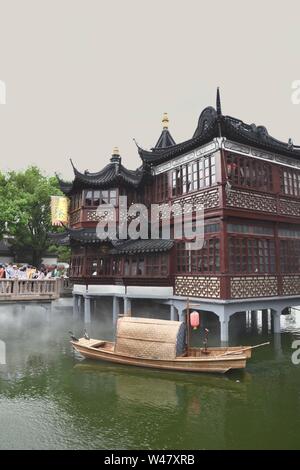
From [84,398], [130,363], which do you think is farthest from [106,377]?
[84,398]

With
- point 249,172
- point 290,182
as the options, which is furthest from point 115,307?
point 290,182

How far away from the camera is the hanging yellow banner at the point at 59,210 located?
26.5 metres

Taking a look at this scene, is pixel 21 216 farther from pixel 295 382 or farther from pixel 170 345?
pixel 295 382

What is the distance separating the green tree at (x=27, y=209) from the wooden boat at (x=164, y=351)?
776 inches

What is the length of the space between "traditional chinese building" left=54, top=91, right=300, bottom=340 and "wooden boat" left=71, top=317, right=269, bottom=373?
272 centimetres

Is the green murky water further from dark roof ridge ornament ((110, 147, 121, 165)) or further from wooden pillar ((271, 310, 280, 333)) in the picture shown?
dark roof ridge ornament ((110, 147, 121, 165))

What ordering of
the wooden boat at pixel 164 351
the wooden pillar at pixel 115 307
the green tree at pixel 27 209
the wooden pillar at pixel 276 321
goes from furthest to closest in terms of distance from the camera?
the green tree at pixel 27 209, the wooden pillar at pixel 115 307, the wooden pillar at pixel 276 321, the wooden boat at pixel 164 351

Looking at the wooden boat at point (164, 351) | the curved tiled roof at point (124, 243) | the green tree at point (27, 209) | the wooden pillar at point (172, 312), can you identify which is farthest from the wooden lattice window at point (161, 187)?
the green tree at point (27, 209)

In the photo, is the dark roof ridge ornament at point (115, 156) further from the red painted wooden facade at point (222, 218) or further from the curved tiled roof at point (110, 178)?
the red painted wooden facade at point (222, 218)

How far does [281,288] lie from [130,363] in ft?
28.9

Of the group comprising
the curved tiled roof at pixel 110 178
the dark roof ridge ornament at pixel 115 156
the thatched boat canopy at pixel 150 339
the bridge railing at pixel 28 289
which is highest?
the dark roof ridge ornament at pixel 115 156

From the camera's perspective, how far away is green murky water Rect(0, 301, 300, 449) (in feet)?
28.5

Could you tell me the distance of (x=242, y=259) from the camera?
17094 mm

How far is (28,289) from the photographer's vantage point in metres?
20.7
